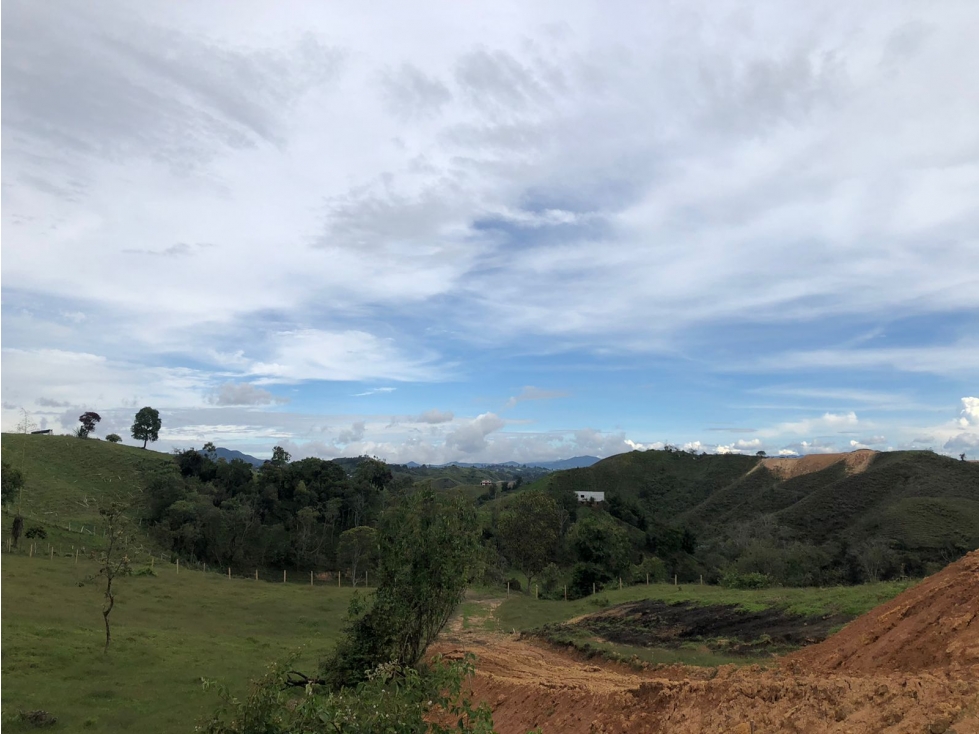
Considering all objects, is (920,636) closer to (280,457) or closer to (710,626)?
(710,626)

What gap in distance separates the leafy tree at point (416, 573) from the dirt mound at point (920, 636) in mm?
7551

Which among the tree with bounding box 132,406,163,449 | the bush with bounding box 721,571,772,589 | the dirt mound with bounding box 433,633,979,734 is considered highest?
the tree with bounding box 132,406,163,449

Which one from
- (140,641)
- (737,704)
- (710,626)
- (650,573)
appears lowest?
(650,573)

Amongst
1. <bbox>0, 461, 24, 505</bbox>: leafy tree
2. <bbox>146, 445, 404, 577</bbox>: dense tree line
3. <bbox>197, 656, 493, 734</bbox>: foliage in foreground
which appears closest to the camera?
<bbox>197, 656, 493, 734</bbox>: foliage in foreground

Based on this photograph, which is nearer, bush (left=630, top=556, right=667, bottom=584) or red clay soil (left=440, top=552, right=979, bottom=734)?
red clay soil (left=440, top=552, right=979, bottom=734)

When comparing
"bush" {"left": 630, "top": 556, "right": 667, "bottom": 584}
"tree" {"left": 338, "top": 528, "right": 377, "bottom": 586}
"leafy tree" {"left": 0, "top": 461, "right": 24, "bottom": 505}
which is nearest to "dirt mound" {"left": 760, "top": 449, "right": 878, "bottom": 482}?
"bush" {"left": 630, "top": 556, "right": 667, "bottom": 584}

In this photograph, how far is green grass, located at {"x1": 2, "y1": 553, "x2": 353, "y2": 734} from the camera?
15508mm

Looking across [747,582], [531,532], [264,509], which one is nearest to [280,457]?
[264,509]

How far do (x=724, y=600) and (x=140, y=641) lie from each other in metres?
22.8

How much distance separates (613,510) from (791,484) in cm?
2647

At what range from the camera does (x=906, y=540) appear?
48375 millimetres

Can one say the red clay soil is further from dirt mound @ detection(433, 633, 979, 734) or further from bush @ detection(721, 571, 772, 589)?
bush @ detection(721, 571, 772, 589)

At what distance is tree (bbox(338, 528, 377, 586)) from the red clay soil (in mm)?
40329

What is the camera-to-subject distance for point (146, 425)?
9369cm
